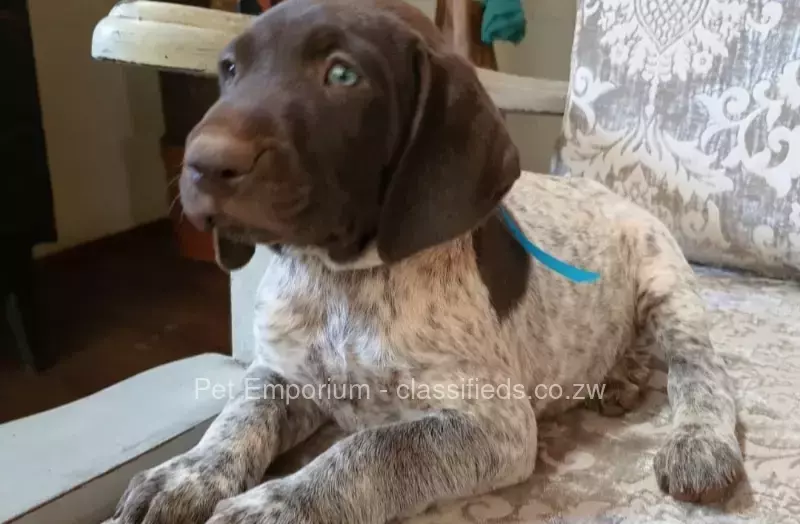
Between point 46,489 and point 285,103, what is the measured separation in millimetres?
645

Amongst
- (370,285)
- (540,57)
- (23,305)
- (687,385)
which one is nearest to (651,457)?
(687,385)

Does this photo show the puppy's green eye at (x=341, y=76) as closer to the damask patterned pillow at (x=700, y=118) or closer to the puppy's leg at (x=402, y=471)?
the puppy's leg at (x=402, y=471)

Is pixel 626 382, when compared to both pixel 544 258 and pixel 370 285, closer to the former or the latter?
pixel 544 258

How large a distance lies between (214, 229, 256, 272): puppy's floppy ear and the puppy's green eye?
34 centimetres

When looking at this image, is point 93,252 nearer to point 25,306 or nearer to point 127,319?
point 127,319

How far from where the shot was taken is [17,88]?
2.90 metres

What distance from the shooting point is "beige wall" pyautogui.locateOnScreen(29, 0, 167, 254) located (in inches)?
150

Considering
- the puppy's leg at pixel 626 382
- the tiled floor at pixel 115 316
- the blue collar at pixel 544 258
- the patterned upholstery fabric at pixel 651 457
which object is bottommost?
the tiled floor at pixel 115 316

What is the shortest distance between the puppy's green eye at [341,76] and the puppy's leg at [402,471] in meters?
0.50

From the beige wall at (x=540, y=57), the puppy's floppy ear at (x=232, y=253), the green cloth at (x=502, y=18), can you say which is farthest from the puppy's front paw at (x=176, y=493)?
the beige wall at (x=540, y=57)

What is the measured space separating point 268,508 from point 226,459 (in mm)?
176

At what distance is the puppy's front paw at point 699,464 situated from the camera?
1229 mm

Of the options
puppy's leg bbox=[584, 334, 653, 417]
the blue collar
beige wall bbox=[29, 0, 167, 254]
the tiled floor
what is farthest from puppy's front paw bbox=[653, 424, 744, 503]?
beige wall bbox=[29, 0, 167, 254]

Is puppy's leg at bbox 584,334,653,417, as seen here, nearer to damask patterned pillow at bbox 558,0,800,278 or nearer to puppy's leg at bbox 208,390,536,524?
puppy's leg at bbox 208,390,536,524
